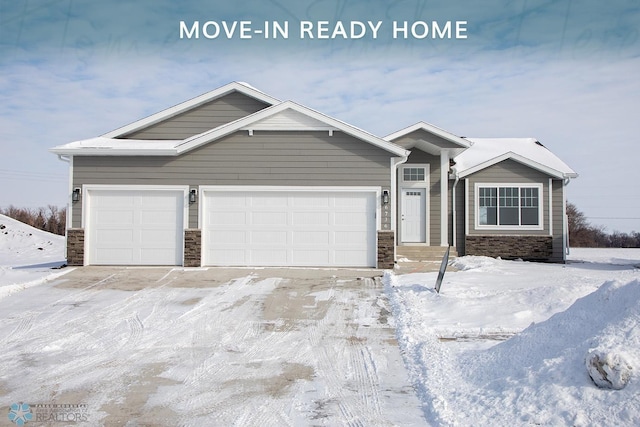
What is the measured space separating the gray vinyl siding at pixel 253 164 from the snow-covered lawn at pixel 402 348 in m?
3.96

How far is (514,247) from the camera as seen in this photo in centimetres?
1744

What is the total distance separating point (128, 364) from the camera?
607cm

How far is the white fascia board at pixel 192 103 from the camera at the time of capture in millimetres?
15938

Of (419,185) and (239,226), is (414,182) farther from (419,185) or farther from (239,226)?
(239,226)

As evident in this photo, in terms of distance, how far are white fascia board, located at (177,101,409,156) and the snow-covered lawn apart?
4335mm

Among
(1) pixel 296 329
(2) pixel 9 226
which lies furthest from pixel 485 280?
(2) pixel 9 226

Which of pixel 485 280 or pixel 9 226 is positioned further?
pixel 9 226

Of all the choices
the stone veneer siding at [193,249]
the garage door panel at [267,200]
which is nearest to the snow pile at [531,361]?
the garage door panel at [267,200]

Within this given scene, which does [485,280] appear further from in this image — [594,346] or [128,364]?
[128,364]

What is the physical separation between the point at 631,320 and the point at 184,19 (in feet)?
39.6

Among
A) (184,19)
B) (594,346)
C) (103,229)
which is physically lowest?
(594,346)

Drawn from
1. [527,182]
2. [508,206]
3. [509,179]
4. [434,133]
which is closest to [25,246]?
[434,133]

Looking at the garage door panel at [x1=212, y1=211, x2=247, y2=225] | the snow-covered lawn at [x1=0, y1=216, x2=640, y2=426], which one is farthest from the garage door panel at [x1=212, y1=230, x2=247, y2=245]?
the snow-covered lawn at [x1=0, y1=216, x2=640, y2=426]

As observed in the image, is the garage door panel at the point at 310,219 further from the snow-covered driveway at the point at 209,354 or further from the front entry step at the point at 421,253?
the front entry step at the point at 421,253
